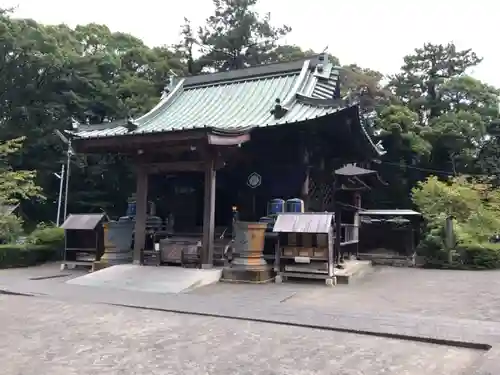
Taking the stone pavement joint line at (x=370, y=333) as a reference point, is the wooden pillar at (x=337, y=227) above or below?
above

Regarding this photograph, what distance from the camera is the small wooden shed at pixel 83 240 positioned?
14.8 meters

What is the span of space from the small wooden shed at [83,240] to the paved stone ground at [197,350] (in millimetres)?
7542

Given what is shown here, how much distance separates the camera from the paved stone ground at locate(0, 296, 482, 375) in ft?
15.8

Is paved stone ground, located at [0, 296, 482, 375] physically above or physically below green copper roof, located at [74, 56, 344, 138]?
below

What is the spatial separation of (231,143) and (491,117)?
2946cm

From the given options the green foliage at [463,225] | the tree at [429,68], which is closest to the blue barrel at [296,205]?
the green foliage at [463,225]

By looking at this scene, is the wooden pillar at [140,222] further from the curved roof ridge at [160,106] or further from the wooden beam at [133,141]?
the curved roof ridge at [160,106]

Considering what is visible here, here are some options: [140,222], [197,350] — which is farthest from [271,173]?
[197,350]

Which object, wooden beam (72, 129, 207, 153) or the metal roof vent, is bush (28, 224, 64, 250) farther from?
the metal roof vent

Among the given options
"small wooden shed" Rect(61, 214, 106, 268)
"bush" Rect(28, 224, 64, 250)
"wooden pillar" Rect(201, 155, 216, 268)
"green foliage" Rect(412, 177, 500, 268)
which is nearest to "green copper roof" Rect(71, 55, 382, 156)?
"wooden pillar" Rect(201, 155, 216, 268)

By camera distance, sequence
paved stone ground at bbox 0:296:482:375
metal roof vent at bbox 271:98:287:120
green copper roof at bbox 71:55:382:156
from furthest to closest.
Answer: green copper roof at bbox 71:55:382:156 → metal roof vent at bbox 271:98:287:120 → paved stone ground at bbox 0:296:482:375

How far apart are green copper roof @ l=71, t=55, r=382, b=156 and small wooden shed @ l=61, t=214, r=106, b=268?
9.38 feet

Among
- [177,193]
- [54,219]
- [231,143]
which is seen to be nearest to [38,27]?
[54,219]

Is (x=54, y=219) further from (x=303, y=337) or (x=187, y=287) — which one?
(x=303, y=337)
